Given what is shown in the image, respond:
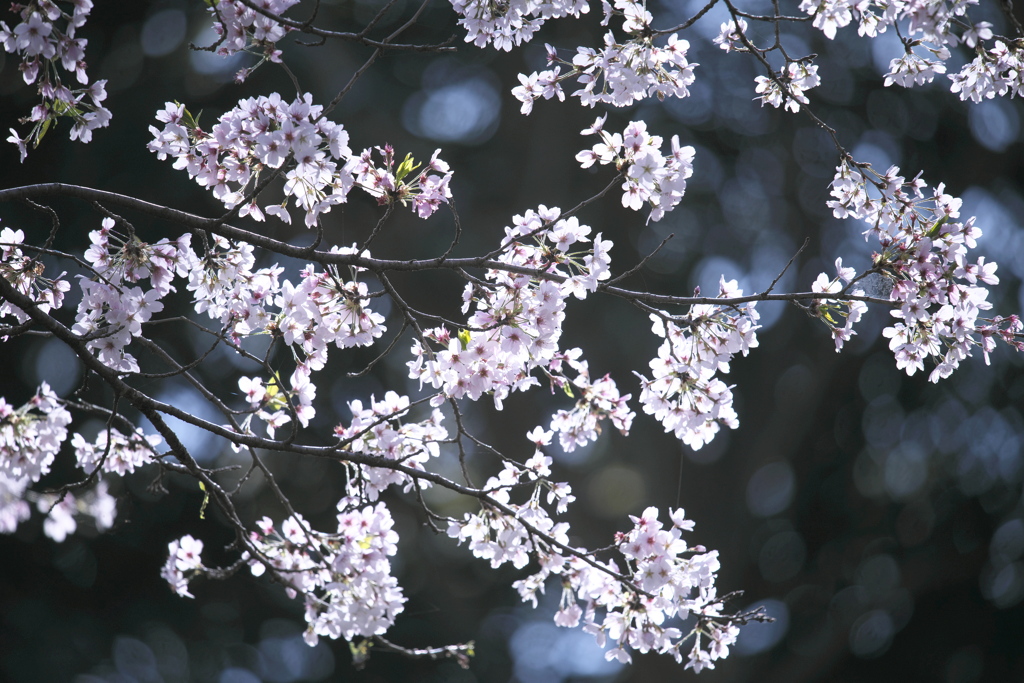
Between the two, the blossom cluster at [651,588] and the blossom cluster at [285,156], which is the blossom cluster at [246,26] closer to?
the blossom cluster at [285,156]

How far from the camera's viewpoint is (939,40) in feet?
6.66

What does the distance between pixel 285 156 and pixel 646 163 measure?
886 millimetres

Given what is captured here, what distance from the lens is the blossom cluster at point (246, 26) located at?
1.71 m

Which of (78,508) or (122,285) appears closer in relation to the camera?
(122,285)

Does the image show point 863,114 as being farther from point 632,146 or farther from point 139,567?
point 139,567

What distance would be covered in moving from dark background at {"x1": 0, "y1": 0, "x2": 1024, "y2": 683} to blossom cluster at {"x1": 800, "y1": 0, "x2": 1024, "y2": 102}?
12.8 feet

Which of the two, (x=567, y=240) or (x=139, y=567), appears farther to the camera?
(x=139, y=567)

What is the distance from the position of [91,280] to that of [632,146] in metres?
1.43

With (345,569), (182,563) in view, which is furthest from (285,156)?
(182,563)

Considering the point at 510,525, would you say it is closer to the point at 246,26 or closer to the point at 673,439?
the point at 246,26

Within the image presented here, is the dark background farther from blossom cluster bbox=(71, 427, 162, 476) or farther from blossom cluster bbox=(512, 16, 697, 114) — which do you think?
blossom cluster bbox=(512, 16, 697, 114)

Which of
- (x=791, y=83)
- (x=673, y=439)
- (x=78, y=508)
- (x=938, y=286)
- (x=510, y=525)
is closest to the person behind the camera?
(x=938, y=286)

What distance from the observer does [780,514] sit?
6852 millimetres

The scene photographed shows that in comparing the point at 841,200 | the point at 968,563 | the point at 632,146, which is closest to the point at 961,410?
the point at 968,563
